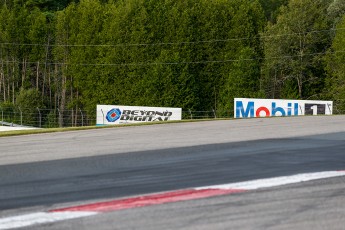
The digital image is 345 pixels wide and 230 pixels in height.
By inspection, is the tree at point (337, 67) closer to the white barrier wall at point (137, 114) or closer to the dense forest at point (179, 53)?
the dense forest at point (179, 53)

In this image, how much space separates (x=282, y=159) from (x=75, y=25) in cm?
8387

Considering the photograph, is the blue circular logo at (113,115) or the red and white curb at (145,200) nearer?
the red and white curb at (145,200)

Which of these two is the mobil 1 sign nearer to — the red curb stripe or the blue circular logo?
the blue circular logo

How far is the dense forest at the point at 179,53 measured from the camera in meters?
80.1

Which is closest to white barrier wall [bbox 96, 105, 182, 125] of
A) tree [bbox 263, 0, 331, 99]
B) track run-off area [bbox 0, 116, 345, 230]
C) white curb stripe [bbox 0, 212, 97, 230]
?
tree [bbox 263, 0, 331, 99]

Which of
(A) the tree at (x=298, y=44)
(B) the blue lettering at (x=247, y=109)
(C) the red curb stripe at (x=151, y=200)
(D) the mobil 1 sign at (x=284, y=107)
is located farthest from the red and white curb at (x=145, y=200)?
(A) the tree at (x=298, y=44)

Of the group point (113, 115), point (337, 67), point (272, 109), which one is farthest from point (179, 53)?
point (272, 109)

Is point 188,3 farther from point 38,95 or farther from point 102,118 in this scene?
point 102,118

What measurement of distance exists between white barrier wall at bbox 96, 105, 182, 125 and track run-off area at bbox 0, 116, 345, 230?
42.3 meters

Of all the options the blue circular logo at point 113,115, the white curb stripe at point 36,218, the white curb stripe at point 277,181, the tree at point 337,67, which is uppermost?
the tree at point 337,67

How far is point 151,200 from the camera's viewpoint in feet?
24.4

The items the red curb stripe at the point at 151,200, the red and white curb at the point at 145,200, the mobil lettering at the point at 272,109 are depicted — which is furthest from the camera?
the mobil lettering at the point at 272,109

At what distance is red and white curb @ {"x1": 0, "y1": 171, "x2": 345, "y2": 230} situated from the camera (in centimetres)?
675

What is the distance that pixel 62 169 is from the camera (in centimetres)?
1058
